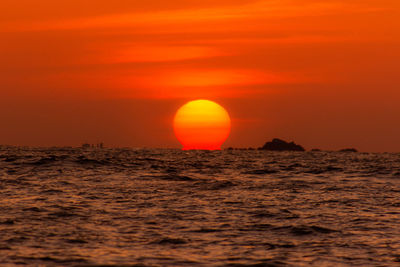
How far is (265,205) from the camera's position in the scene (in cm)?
3384

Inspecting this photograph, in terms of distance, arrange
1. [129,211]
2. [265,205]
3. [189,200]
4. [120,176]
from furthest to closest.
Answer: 1. [120,176]
2. [189,200]
3. [265,205]
4. [129,211]

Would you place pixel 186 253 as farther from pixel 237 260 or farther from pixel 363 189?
pixel 363 189

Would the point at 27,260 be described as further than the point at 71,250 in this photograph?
No

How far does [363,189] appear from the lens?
45500 millimetres

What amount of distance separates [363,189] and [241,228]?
72.7 ft

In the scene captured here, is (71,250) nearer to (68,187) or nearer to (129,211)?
(129,211)

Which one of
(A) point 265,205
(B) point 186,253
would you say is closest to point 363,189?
(A) point 265,205

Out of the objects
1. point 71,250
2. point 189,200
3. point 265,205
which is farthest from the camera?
point 189,200

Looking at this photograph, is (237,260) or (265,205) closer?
(237,260)

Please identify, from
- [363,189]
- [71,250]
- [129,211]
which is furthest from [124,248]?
[363,189]

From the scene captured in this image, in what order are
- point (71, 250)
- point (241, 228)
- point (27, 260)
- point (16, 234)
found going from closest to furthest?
point (27, 260) → point (71, 250) → point (16, 234) → point (241, 228)

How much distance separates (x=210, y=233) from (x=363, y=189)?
24167 millimetres

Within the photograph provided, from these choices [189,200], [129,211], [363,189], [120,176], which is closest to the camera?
[129,211]

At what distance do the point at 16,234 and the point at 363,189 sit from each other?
29313 mm
